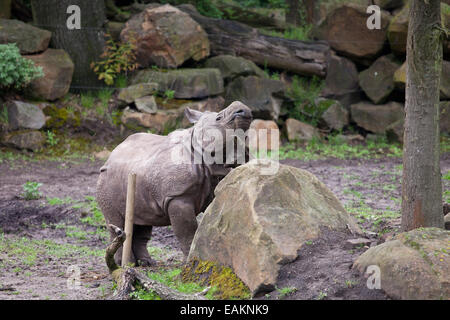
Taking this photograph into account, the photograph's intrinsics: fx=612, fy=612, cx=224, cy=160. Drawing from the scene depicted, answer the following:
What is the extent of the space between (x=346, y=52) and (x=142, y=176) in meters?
10.2

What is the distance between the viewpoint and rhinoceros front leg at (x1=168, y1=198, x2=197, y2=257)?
5.50 metres

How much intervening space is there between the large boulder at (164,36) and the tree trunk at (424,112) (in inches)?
336

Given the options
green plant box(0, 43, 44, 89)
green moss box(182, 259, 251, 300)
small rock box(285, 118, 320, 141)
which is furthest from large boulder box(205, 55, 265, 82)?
green moss box(182, 259, 251, 300)

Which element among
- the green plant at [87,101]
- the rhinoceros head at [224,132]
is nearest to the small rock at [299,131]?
the green plant at [87,101]

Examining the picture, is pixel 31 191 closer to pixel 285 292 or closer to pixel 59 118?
pixel 59 118

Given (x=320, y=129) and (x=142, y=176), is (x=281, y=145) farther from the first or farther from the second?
(x=142, y=176)

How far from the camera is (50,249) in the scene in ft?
23.7

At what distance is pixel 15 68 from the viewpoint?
11734 mm

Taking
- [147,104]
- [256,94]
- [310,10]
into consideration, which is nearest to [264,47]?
[256,94]

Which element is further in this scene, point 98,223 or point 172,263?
point 98,223

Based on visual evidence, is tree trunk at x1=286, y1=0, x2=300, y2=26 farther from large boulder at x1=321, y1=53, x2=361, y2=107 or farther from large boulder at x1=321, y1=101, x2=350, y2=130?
large boulder at x1=321, y1=101, x2=350, y2=130

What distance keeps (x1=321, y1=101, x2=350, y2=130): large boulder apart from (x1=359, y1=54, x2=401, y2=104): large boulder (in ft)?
2.45

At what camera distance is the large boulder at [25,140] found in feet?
39.3
